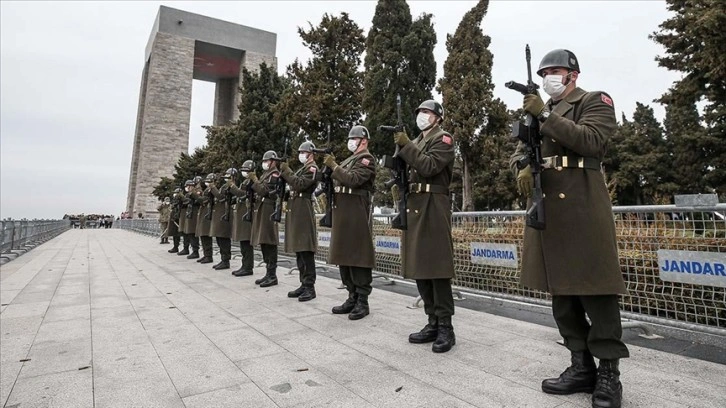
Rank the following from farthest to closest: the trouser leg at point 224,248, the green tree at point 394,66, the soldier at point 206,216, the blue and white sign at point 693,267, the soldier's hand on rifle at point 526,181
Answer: the green tree at point 394,66 → the soldier at point 206,216 → the trouser leg at point 224,248 → the blue and white sign at point 693,267 → the soldier's hand on rifle at point 526,181

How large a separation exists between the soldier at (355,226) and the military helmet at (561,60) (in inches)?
84.3

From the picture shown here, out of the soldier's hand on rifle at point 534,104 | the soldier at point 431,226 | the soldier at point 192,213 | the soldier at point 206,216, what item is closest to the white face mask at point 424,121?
the soldier at point 431,226

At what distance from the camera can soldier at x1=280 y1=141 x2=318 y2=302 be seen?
5.06 meters

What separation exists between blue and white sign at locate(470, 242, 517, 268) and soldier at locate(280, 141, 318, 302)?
2.05 metres

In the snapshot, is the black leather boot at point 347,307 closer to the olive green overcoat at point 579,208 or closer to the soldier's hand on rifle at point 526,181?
the olive green overcoat at point 579,208

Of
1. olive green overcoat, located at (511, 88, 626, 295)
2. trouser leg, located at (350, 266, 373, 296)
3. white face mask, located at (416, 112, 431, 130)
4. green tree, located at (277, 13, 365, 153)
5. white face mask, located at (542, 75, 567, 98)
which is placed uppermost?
green tree, located at (277, 13, 365, 153)

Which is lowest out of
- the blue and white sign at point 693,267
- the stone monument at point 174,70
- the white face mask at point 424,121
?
the blue and white sign at point 693,267

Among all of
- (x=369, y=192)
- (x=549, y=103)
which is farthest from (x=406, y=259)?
(x=549, y=103)

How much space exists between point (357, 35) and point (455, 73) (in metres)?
A: 7.71

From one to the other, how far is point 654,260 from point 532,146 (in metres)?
2.18

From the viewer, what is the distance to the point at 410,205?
3.34m

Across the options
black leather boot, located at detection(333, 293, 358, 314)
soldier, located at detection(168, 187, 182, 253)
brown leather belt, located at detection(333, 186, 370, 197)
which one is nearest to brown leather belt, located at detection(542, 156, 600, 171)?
brown leather belt, located at detection(333, 186, 370, 197)

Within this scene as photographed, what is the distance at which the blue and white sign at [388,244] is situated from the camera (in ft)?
20.0

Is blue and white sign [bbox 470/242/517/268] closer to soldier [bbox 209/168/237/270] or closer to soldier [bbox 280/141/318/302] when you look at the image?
soldier [bbox 280/141/318/302]
